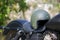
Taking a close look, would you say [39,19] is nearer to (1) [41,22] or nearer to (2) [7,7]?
(1) [41,22]

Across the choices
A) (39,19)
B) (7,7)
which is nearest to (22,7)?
(7,7)

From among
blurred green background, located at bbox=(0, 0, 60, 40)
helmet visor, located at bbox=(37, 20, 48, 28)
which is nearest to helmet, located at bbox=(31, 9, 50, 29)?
helmet visor, located at bbox=(37, 20, 48, 28)

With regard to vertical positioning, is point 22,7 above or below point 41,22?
below

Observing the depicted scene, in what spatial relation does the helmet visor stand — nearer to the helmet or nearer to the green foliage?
the helmet

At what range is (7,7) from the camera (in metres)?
3.11

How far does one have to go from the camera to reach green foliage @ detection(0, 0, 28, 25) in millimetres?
3033

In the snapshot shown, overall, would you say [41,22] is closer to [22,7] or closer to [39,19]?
[39,19]

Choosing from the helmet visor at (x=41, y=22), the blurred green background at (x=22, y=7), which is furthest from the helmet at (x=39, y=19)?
the blurred green background at (x=22, y=7)

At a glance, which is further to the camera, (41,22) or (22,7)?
(22,7)

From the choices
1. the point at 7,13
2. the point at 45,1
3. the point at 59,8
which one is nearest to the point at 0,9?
the point at 7,13

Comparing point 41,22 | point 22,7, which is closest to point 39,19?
point 41,22

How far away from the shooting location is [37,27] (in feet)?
3.12

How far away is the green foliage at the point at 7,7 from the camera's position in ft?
9.95

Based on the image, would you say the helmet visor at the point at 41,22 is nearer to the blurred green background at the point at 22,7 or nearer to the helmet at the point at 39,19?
the helmet at the point at 39,19
